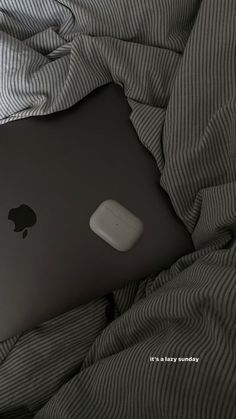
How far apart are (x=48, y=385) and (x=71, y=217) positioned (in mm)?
266

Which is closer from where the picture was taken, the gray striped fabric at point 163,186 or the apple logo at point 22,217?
the gray striped fabric at point 163,186

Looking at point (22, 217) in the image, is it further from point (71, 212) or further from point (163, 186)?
point (163, 186)

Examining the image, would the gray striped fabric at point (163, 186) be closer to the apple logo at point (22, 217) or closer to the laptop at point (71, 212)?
the laptop at point (71, 212)

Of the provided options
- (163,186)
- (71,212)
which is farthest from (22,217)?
(163,186)

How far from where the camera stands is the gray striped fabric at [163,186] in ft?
1.50

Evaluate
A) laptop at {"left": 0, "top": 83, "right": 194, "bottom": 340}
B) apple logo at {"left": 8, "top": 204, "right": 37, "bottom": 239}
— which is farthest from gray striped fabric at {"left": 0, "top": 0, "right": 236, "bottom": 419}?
apple logo at {"left": 8, "top": 204, "right": 37, "bottom": 239}

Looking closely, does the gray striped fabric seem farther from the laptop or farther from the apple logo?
the apple logo

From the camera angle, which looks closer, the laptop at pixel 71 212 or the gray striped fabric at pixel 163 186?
the gray striped fabric at pixel 163 186

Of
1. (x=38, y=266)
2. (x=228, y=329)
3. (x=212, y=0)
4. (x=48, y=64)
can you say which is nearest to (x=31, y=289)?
(x=38, y=266)

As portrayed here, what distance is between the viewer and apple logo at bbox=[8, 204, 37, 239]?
0.62 meters

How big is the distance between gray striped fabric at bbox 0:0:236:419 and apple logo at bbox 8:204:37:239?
0.17 metres

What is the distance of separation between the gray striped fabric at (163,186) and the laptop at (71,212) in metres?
0.03

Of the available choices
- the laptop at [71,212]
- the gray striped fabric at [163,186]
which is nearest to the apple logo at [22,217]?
the laptop at [71,212]

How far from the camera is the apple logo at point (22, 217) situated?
0.62m
